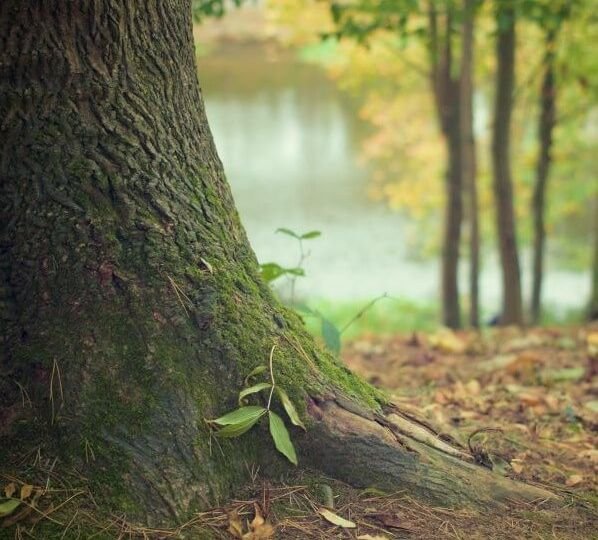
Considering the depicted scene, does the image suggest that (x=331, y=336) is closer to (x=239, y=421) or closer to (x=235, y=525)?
(x=239, y=421)

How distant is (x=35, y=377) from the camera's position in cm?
239

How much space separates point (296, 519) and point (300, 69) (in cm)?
2520

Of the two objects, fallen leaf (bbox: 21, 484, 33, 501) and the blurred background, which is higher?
fallen leaf (bbox: 21, 484, 33, 501)

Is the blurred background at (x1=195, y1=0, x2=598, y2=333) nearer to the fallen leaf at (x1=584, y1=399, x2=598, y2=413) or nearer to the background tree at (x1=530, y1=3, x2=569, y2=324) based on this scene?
the background tree at (x1=530, y1=3, x2=569, y2=324)

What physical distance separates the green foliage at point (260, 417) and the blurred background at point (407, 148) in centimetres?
79

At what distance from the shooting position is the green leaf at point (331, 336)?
3152mm

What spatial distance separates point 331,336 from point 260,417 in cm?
76

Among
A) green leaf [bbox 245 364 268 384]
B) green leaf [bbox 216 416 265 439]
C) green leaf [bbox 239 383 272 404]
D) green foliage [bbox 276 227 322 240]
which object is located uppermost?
green foliage [bbox 276 227 322 240]

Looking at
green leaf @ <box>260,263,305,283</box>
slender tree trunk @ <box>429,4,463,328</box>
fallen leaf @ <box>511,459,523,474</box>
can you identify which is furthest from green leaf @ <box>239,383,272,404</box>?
slender tree trunk @ <box>429,4,463,328</box>

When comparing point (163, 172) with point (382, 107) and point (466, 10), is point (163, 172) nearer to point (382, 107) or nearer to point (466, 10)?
point (466, 10)

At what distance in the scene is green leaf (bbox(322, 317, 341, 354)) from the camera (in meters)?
3.15

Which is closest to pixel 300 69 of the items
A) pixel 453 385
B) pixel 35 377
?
pixel 453 385

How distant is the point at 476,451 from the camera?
2.81 metres

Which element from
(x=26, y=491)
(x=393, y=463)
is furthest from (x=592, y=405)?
(x=26, y=491)
